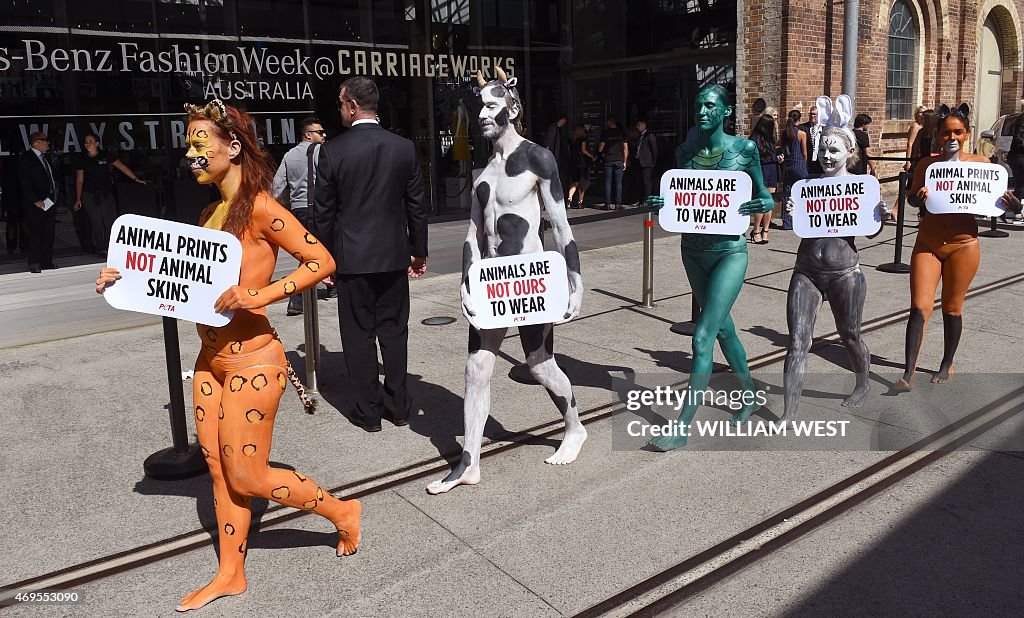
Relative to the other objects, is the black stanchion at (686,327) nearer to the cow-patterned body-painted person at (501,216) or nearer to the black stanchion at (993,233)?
the cow-patterned body-painted person at (501,216)

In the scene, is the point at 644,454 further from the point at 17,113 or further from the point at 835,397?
the point at 17,113

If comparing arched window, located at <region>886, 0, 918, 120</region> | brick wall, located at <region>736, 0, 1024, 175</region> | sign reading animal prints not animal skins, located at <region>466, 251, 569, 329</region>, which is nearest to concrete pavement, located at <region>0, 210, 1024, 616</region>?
sign reading animal prints not animal skins, located at <region>466, 251, 569, 329</region>

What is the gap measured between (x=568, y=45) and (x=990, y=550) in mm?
15703

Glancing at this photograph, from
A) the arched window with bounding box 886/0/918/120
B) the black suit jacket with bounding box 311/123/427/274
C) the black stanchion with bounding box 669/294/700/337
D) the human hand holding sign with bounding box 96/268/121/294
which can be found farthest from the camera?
the arched window with bounding box 886/0/918/120

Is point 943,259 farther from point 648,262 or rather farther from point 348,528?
point 348,528

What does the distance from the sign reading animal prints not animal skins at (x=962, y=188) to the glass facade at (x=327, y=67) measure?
8.33 m

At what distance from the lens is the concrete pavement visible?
3600 millimetres

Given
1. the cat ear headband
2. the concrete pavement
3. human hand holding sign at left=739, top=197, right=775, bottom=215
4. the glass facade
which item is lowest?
the concrete pavement

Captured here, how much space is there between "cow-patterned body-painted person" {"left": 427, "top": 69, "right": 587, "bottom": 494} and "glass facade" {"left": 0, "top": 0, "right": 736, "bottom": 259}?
25.0ft

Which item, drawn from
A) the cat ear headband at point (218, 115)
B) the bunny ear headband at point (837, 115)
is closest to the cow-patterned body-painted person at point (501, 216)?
the cat ear headband at point (218, 115)

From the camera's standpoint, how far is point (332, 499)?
379cm

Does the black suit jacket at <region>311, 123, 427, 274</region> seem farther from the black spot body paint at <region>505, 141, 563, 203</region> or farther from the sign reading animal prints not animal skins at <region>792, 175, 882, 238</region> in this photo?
the sign reading animal prints not animal skins at <region>792, 175, 882, 238</region>

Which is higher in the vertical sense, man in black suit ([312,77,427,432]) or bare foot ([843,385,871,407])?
man in black suit ([312,77,427,432])

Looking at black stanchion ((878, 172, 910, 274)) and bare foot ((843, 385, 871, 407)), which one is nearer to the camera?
bare foot ((843, 385, 871, 407))
